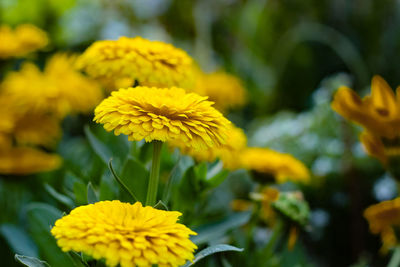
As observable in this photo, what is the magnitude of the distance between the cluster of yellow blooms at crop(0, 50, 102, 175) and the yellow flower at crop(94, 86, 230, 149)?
1.44 ft

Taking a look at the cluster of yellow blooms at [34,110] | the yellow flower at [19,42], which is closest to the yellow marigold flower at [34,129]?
the cluster of yellow blooms at [34,110]

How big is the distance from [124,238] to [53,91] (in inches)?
23.5

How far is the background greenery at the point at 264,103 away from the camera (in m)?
0.70

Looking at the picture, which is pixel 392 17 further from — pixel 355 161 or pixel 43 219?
pixel 43 219

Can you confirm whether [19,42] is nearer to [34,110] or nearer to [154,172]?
[34,110]

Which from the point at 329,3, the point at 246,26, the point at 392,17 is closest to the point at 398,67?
the point at 392,17

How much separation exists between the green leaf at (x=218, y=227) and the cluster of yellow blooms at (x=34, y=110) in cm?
36

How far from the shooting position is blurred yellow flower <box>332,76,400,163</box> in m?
0.62

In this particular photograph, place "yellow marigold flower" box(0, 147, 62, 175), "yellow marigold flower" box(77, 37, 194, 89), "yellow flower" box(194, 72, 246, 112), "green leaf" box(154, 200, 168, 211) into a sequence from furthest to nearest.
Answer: "yellow flower" box(194, 72, 246, 112) < "yellow marigold flower" box(0, 147, 62, 175) < "yellow marigold flower" box(77, 37, 194, 89) < "green leaf" box(154, 200, 168, 211)

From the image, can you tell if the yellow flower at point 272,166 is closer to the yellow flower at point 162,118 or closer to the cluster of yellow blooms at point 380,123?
the cluster of yellow blooms at point 380,123

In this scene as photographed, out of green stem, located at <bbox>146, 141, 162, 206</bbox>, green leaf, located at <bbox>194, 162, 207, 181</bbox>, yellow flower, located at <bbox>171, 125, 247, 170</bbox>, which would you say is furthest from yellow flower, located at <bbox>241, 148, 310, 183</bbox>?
green stem, located at <bbox>146, 141, 162, 206</bbox>

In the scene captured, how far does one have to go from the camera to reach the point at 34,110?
89 centimetres

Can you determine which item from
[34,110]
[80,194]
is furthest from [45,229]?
[34,110]

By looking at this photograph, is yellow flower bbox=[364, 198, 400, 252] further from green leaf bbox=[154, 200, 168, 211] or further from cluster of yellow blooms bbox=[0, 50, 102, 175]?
cluster of yellow blooms bbox=[0, 50, 102, 175]
